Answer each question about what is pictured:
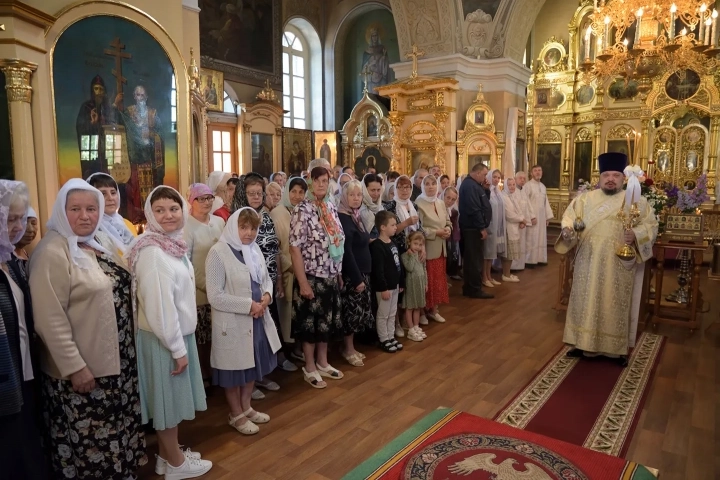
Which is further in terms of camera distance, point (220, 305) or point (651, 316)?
point (651, 316)

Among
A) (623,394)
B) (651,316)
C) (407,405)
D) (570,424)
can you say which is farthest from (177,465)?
(651,316)

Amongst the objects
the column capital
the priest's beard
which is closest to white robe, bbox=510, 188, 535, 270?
the priest's beard

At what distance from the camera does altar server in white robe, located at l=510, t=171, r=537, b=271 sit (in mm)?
8492

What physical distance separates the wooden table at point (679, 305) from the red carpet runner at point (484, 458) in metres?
3.35

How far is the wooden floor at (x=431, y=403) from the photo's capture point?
2.98 meters

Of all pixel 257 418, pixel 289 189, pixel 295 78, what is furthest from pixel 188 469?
pixel 295 78

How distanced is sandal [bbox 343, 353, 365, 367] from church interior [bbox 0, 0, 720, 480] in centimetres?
13

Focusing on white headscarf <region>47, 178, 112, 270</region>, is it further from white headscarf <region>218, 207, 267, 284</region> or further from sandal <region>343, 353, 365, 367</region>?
sandal <region>343, 353, 365, 367</region>

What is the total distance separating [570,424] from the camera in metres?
3.44

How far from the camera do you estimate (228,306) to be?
10.2 feet

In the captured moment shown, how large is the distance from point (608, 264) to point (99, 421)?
4.11 meters

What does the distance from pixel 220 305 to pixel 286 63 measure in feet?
44.3

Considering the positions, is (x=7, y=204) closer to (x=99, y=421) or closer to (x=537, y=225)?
(x=99, y=421)

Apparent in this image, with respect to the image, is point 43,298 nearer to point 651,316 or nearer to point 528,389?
point 528,389
